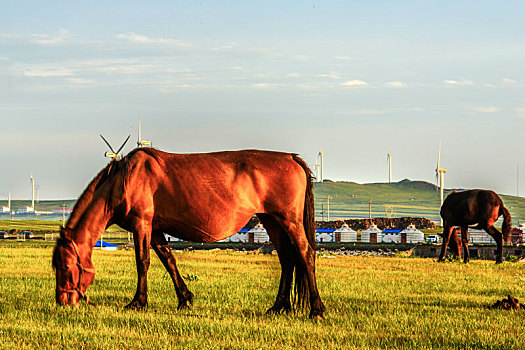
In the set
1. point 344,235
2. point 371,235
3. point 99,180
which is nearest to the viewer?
point 99,180

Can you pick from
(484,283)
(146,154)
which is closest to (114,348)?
(146,154)

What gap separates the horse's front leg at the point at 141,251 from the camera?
13.4m

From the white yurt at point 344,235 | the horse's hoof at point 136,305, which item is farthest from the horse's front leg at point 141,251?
the white yurt at point 344,235

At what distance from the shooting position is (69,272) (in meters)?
13.2

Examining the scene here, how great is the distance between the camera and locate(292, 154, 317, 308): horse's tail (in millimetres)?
13703

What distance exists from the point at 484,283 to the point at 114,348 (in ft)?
41.3

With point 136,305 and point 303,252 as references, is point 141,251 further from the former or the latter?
point 303,252

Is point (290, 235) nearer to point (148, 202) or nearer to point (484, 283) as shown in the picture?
point (148, 202)

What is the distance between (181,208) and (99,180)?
1.72 m

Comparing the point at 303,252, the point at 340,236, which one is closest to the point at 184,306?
the point at 303,252

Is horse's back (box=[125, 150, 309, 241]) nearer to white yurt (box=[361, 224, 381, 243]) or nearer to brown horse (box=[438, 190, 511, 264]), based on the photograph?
brown horse (box=[438, 190, 511, 264])

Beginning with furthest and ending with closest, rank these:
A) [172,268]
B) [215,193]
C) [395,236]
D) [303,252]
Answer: [395,236] → [172,268] → [215,193] → [303,252]

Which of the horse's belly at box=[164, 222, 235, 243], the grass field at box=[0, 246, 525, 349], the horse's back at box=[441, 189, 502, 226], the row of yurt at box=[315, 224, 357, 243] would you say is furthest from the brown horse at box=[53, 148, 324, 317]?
the row of yurt at box=[315, 224, 357, 243]

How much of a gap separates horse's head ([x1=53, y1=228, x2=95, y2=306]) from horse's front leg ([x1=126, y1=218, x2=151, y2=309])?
956 mm
